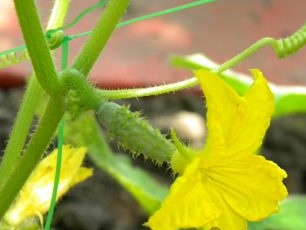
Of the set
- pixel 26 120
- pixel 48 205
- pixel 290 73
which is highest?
pixel 26 120

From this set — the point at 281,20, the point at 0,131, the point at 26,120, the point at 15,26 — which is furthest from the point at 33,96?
the point at 281,20

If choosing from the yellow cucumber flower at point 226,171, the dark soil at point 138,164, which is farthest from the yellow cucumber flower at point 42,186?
the dark soil at point 138,164

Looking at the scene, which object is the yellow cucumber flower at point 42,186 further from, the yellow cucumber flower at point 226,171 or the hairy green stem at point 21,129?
the yellow cucumber flower at point 226,171

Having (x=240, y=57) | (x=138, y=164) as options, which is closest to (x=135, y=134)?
(x=240, y=57)

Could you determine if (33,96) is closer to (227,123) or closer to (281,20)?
(227,123)

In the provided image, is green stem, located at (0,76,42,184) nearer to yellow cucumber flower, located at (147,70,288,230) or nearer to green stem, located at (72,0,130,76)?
green stem, located at (72,0,130,76)

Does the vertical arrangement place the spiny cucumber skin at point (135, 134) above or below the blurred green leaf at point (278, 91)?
above

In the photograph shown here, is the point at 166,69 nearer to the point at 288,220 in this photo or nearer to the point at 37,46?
the point at 288,220

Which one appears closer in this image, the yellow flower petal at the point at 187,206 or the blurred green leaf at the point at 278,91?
the yellow flower petal at the point at 187,206
